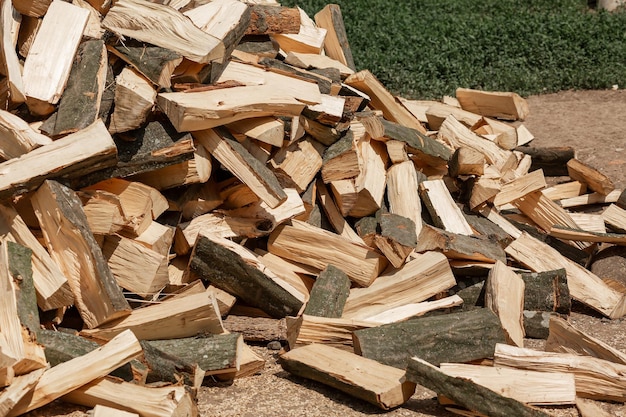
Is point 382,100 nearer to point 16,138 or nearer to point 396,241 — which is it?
point 396,241

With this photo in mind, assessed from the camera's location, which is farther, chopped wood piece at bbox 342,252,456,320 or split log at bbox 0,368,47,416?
chopped wood piece at bbox 342,252,456,320

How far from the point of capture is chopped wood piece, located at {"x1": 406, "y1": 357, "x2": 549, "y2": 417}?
332cm

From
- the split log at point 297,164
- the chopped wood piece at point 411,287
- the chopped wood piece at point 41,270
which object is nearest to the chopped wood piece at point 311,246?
the chopped wood piece at point 411,287

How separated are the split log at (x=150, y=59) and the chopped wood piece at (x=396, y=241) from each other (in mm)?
1338

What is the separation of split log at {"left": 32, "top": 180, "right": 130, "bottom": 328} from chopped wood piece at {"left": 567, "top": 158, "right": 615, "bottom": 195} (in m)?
3.67

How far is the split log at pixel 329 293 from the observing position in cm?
416

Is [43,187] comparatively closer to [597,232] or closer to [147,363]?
[147,363]

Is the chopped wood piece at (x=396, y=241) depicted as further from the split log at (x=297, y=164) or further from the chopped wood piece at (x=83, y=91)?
the chopped wood piece at (x=83, y=91)

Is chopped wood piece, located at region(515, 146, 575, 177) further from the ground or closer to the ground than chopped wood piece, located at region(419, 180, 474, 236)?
closer to the ground

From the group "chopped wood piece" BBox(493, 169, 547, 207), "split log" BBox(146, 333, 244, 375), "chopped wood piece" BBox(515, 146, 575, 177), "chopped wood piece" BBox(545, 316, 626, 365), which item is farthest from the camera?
"chopped wood piece" BBox(515, 146, 575, 177)

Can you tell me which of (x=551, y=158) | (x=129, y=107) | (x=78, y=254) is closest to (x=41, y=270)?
(x=78, y=254)

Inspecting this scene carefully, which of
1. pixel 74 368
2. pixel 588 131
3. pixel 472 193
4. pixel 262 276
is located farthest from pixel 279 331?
pixel 588 131

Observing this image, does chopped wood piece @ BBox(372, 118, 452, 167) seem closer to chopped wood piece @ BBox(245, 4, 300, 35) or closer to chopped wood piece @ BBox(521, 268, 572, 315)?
chopped wood piece @ BBox(245, 4, 300, 35)

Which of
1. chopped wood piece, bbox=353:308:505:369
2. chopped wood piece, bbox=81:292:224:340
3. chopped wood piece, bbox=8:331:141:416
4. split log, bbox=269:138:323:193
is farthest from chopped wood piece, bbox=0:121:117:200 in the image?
chopped wood piece, bbox=353:308:505:369
